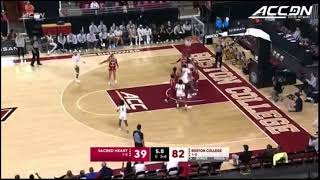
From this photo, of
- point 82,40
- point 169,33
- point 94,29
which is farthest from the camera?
point 169,33

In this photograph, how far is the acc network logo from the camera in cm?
2745

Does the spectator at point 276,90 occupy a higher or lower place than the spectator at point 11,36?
lower

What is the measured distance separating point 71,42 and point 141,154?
46.5 ft

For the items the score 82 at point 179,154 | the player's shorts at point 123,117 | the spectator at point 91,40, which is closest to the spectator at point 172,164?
the score 82 at point 179,154

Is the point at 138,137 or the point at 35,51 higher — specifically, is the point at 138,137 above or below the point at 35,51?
below

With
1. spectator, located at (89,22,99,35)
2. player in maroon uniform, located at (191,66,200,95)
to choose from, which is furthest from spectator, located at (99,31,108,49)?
player in maroon uniform, located at (191,66,200,95)

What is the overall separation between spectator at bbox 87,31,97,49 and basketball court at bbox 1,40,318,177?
1.65m

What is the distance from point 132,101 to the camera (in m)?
22.9

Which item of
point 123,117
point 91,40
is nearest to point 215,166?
point 123,117

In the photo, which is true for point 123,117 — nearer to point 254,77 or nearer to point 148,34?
point 254,77

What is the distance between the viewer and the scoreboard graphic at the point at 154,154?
15.2 meters

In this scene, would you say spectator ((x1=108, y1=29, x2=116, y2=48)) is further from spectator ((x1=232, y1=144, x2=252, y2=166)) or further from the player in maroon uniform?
spectator ((x1=232, y1=144, x2=252, y2=166))

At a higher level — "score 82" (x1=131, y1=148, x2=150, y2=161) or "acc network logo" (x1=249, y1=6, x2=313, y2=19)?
"acc network logo" (x1=249, y1=6, x2=313, y2=19)

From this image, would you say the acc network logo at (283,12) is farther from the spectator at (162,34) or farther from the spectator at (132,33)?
the spectator at (132,33)
